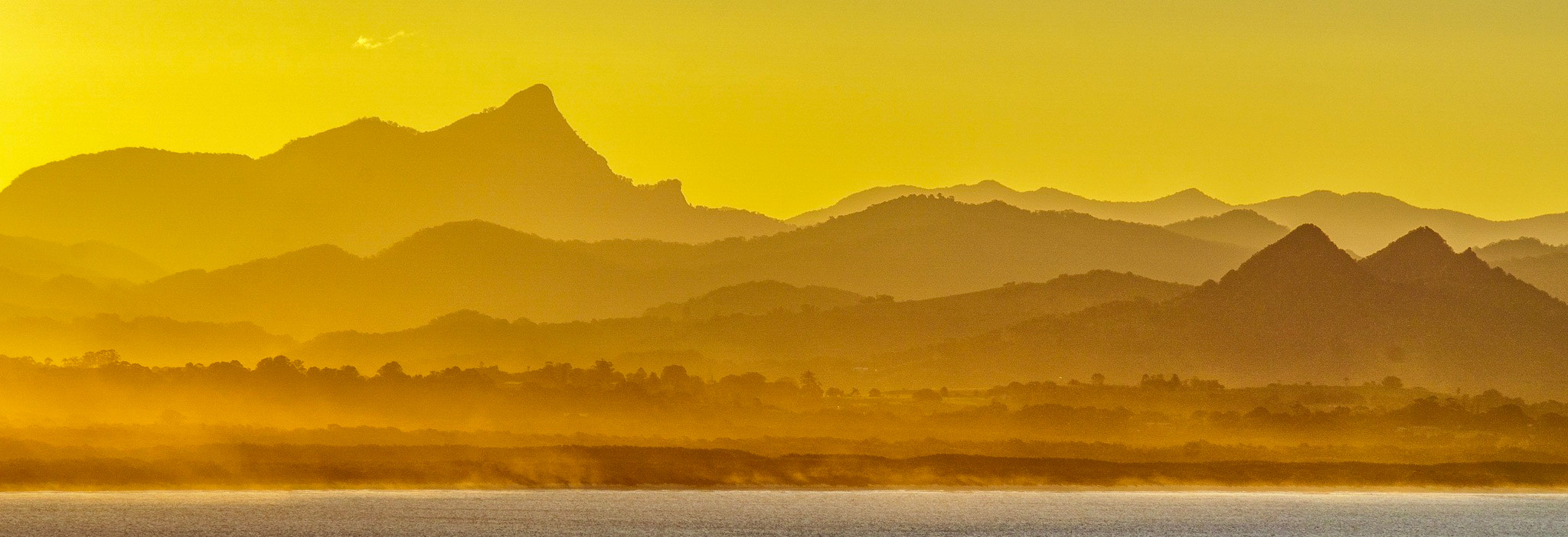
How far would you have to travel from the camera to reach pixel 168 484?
19300 centimetres

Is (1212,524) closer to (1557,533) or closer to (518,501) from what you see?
(1557,533)

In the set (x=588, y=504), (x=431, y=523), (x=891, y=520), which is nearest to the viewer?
(x=431, y=523)

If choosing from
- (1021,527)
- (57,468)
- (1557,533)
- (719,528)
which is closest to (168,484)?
(57,468)

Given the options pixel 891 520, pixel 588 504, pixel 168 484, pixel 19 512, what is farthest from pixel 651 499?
pixel 19 512

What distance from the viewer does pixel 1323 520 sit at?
181 metres

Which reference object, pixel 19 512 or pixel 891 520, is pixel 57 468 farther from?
pixel 891 520

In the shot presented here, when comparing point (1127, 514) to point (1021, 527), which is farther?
point (1127, 514)

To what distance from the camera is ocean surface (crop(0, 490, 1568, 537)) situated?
158m

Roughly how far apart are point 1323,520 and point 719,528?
54.2 metres

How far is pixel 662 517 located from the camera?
17262 centimetres

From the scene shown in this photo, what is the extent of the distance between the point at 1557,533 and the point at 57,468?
127427mm

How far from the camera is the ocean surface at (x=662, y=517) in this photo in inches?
6206

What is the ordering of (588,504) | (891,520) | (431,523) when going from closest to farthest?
(431,523) → (891,520) → (588,504)

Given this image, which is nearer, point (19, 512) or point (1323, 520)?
point (19, 512)
